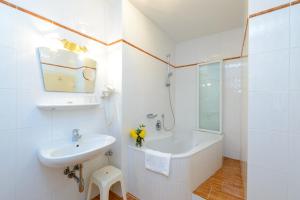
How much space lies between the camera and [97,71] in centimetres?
184

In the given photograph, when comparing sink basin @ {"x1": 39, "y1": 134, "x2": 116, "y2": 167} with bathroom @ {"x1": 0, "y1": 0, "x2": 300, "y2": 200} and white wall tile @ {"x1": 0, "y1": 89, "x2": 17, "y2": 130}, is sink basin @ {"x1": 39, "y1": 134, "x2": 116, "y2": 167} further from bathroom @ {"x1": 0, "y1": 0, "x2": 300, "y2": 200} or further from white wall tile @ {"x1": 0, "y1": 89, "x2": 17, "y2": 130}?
white wall tile @ {"x1": 0, "y1": 89, "x2": 17, "y2": 130}

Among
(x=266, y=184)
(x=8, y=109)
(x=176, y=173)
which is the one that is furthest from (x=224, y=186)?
(x=8, y=109)

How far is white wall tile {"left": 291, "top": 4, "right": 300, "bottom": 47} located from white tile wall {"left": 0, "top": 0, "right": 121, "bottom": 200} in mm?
1995

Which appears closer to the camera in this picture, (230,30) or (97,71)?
(97,71)

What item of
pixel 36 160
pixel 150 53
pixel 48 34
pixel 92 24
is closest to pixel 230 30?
pixel 150 53

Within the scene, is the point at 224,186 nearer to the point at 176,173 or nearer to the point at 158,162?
the point at 176,173

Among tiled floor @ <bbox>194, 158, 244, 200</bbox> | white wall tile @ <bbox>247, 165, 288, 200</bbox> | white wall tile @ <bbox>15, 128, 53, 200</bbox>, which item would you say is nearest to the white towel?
tiled floor @ <bbox>194, 158, 244, 200</bbox>

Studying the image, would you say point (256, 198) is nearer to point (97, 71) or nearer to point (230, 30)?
point (97, 71)

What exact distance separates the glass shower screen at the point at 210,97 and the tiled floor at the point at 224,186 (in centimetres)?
76

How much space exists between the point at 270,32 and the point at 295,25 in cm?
12

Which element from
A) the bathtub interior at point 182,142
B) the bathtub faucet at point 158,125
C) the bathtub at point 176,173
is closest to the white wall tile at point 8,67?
the bathtub at point 176,173

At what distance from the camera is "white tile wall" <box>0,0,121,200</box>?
3.71 feet

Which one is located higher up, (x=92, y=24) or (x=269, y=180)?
(x=92, y=24)

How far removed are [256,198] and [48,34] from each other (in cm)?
240
